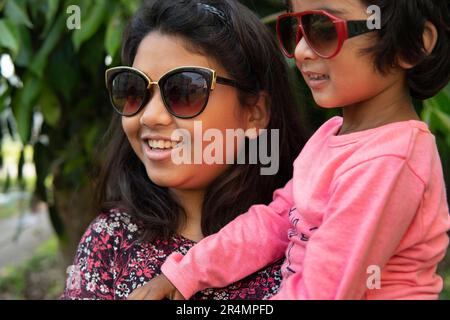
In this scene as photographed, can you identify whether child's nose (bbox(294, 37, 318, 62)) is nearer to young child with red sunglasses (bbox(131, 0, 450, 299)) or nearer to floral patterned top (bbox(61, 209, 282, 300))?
young child with red sunglasses (bbox(131, 0, 450, 299))

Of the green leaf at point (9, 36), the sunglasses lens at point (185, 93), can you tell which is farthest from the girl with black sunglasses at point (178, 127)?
the green leaf at point (9, 36)

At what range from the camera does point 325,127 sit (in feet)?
5.05

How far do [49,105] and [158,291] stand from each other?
→ 1.40m

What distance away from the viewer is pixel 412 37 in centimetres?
134

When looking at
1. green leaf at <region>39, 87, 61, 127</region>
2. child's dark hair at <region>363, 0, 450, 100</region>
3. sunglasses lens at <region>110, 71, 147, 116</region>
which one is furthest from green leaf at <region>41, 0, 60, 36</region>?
child's dark hair at <region>363, 0, 450, 100</region>

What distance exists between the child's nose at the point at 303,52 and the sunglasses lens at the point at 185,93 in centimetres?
24

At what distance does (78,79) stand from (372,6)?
5.63 ft

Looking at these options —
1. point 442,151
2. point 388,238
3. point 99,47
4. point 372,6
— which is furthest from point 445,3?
point 99,47

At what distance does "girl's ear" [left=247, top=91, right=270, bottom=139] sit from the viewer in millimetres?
1734

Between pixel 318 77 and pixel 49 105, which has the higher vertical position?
pixel 318 77

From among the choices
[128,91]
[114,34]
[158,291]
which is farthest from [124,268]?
[114,34]

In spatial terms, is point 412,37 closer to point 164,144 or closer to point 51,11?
point 164,144
